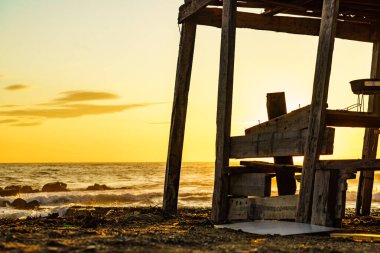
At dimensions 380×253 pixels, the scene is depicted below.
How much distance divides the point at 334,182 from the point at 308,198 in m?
0.42

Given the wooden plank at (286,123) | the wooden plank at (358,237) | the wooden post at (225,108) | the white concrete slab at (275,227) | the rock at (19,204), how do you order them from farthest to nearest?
the rock at (19,204) → the wooden post at (225,108) → the wooden plank at (286,123) → the white concrete slab at (275,227) → the wooden plank at (358,237)

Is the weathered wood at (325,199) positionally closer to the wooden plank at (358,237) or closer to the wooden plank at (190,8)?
the wooden plank at (358,237)

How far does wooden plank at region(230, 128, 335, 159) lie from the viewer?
25.7 feet

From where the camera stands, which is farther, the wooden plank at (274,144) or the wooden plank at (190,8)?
the wooden plank at (190,8)

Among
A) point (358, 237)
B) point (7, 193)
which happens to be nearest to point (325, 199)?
point (358, 237)

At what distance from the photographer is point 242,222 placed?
912 cm

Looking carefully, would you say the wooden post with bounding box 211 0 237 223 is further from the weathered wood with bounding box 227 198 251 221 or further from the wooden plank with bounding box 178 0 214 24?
the wooden plank with bounding box 178 0 214 24

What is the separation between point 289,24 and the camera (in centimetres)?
1116

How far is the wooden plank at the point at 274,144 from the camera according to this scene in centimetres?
783

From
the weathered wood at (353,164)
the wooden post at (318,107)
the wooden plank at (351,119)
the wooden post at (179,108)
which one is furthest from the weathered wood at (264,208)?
the wooden post at (179,108)

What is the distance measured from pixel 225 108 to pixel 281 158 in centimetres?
134

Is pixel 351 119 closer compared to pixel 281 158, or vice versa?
pixel 351 119

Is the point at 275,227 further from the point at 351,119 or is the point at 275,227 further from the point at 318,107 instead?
the point at 351,119

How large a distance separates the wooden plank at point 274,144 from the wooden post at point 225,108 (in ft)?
0.65
